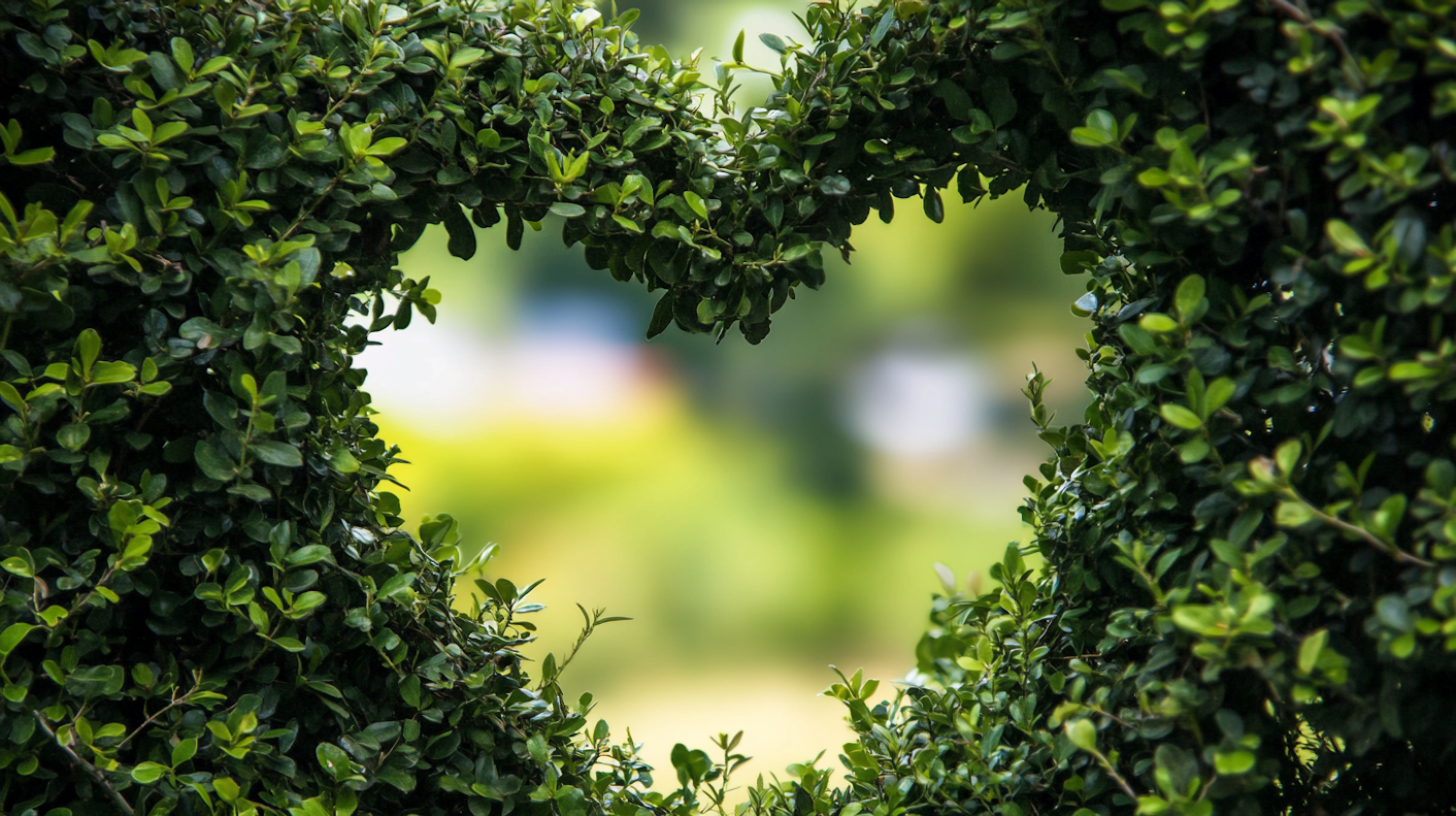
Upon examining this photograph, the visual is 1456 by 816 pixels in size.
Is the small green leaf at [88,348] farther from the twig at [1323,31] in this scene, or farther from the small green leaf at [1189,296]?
the twig at [1323,31]

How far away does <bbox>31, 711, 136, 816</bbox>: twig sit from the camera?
1075 mm

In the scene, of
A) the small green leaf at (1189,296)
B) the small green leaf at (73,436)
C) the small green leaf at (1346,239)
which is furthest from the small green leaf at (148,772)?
the small green leaf at (1346,239)

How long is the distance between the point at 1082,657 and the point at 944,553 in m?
2.89

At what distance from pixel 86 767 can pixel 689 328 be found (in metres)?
0.88

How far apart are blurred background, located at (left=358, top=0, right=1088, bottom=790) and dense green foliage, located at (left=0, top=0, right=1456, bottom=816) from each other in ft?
8.54

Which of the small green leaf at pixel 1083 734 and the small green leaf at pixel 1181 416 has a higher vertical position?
the small green leaf at pixel 1181 416

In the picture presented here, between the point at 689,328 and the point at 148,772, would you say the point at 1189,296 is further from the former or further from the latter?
the point at 148,772

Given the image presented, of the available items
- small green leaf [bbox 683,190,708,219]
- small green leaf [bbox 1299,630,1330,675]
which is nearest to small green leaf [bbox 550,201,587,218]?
small green leaf [bbox 683,190,708,219]

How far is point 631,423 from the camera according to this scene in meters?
4.09

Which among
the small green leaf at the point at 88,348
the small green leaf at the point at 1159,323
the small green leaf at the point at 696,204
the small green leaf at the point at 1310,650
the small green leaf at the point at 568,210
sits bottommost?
the small green leaf at the point at 1310,650

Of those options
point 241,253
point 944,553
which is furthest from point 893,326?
point 241,253

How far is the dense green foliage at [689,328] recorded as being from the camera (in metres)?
0.94

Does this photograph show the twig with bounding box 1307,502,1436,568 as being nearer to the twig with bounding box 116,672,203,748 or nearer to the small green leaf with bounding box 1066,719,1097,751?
the small green leaf with bounding box 1066,719,1097,751

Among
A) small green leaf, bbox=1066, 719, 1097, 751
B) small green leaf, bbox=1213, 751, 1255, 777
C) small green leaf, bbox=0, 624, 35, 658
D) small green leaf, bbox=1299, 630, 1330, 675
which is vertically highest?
small green leaf, bbox=0, 624, 35, 658
